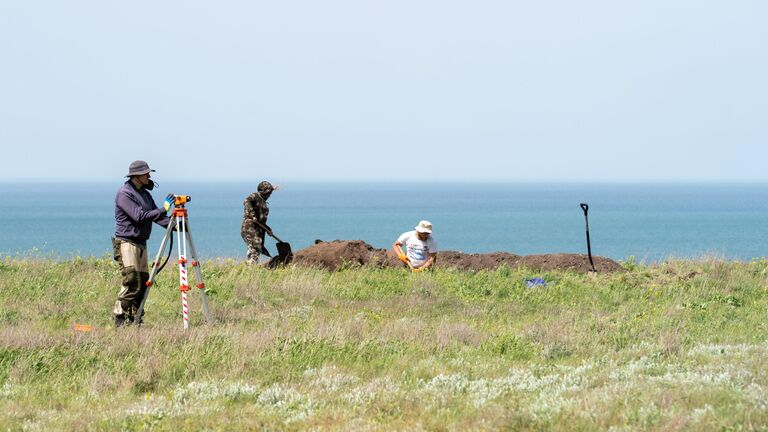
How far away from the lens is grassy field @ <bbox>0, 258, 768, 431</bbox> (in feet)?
26.2

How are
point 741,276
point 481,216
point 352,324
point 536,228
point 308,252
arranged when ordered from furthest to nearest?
point 481,216 → point 536,228 → point 308,252 → point 741,276 → point 352,324

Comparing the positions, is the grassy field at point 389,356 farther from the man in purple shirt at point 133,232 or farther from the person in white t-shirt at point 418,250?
the person in white t-shirt at point 418,250

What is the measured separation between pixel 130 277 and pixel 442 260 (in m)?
10.6

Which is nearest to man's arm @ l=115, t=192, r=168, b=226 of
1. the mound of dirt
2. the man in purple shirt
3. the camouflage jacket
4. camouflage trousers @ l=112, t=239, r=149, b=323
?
the man in purple shirt

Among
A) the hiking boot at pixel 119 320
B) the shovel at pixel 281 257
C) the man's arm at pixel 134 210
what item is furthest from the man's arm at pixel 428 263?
the man's arm at pixel 134 210

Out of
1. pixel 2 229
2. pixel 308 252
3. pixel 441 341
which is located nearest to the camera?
pixel 441 341

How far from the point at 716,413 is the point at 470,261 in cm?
1462

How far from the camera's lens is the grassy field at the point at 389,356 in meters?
7.97

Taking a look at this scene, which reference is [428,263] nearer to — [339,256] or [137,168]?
[339,256]

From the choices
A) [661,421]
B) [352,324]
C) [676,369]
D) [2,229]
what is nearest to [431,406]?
[661,421]

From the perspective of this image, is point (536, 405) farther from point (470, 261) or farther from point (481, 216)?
point (481, 216)

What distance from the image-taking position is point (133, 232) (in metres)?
12.5

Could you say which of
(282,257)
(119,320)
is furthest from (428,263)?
(119,320)

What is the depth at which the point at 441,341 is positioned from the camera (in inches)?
454
